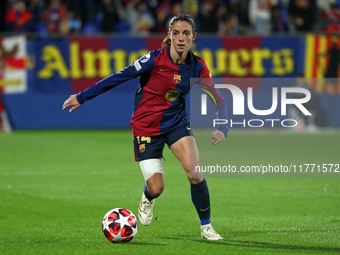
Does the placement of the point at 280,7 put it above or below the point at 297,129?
above

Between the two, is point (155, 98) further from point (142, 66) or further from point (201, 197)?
point (201, 197)

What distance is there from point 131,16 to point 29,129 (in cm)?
469

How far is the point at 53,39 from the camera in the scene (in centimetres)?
1936

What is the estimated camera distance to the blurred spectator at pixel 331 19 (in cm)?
2103

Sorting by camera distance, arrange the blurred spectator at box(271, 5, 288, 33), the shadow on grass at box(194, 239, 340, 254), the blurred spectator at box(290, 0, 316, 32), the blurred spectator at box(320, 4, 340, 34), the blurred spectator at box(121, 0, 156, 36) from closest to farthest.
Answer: the shadow on grass at box(194, 239, 340, 254) < the blurred spectator at box(121, 0, 156, 36) < the blurred spectator at box(320, 4, 340, 34) < the blurred spectator at box(290, 0, 316, 32) < the blurred spectator at box(271, 5, 288, 33)

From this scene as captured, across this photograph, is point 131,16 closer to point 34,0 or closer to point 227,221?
point 34,0

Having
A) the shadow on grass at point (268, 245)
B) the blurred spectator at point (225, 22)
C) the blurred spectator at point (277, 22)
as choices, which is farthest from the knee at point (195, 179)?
the blurred spectator at point (277, 22)

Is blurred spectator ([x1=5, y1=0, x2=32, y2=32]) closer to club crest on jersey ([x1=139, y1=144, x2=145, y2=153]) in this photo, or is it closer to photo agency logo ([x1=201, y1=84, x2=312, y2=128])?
photo agency logo ([x1=201, y1=84, x2=312, y2=128])

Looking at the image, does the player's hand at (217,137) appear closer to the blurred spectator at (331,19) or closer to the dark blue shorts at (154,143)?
the dark blue shorts at (154,143)

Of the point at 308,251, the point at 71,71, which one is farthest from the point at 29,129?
the point at 308,251

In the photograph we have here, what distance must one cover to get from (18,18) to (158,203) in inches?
481

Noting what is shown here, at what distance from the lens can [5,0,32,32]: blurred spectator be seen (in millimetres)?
19953

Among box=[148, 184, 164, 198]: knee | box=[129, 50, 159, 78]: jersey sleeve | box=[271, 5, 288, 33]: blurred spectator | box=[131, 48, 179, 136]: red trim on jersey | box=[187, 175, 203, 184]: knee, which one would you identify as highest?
box=[129, 50, 159, 78]: jersey sleeve

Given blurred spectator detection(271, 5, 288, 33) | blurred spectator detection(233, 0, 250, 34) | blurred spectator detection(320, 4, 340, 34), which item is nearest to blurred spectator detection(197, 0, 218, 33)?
blurred spectator detection(233, 0, 250, 34)
